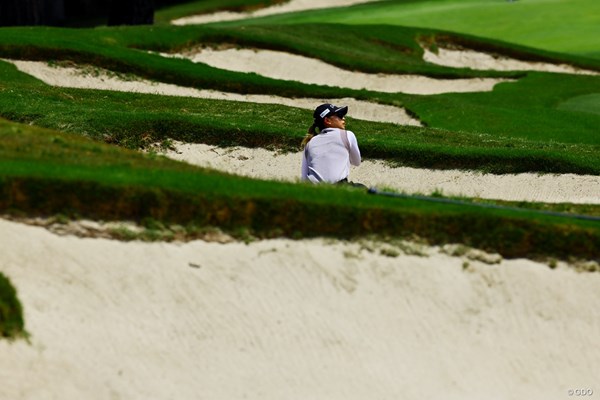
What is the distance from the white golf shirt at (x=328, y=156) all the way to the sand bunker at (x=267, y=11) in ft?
143

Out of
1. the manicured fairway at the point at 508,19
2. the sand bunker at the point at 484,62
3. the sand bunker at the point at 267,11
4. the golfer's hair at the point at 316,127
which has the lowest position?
the sand bunker at the point at 267,11

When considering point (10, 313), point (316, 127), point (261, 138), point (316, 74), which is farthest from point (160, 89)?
point (10, 313)

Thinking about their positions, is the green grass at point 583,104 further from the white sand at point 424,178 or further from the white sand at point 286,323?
the white sand at point 286,323

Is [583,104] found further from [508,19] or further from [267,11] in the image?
[267,11]

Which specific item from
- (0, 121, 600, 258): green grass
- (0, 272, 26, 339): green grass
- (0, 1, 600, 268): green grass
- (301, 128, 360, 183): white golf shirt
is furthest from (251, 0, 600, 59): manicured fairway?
→ (0, 272, 26, 339): green grass

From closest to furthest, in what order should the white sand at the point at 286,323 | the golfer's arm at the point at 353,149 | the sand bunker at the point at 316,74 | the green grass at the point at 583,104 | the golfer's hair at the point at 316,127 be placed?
the white sand at the point at 286,323 < the golfer's arm at the point at 353,149 < the golfer's hair at the point at 316,127 < the green grass at the point at 583,104 < the sand bunker at the point at 316,74

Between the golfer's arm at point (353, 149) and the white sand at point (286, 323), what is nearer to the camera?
the white sand at point (286, 323)

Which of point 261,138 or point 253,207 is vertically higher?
point 253,207

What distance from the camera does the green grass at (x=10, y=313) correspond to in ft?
39.3

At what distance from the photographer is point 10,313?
39.8 ft

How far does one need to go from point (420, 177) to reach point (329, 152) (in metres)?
5.64

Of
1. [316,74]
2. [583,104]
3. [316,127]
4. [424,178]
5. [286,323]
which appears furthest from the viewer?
[316,74]

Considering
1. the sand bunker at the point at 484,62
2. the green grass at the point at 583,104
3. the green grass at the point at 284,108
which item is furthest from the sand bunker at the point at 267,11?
the green grass at the point at 583,104

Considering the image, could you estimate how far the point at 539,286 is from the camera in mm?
13930
